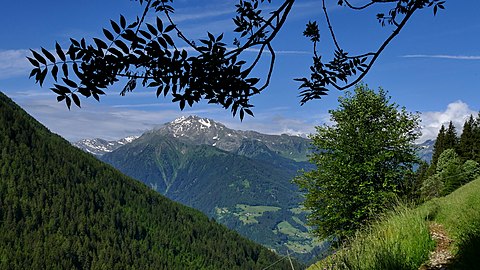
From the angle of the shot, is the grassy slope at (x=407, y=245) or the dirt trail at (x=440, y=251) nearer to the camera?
the grassy slope at (x=407, y=245)

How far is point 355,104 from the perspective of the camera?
31.2m

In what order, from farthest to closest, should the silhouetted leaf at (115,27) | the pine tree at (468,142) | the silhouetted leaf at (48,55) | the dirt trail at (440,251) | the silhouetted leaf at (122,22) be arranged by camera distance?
1. the pine tree at (468,142)
2. the dirt trail at (440,251)
3. the silhouetted leaf at (122,22)
4. the silhouetted leaf at (115,27)
5. the silhouetted leaf at (48,55)

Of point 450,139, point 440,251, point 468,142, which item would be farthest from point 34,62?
point 450,139

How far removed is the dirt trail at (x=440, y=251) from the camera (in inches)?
261

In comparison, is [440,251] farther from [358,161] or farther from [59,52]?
[358,161]

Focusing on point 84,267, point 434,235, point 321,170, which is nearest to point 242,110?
point 434,235

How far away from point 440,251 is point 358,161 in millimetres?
22878

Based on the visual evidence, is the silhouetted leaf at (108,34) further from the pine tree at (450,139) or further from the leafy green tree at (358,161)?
the pine tree at (450,139)

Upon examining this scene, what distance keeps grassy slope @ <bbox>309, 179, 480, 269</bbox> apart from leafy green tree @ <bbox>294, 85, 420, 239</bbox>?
63.8 ft

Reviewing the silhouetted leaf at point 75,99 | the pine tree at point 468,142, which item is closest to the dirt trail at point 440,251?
the silhouetted leaf at point 75,99

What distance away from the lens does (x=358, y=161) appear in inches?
1179

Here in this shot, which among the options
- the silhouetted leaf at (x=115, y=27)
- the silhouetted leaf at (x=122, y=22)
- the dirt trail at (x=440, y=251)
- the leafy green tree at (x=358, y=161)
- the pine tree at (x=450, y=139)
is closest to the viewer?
the silhouetted leaf at (x=115, y=27)

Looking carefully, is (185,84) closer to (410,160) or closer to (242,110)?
(242,110)

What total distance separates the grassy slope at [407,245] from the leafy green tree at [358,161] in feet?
63.8
